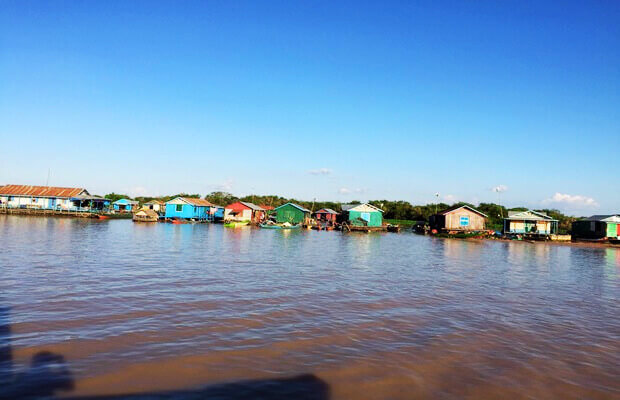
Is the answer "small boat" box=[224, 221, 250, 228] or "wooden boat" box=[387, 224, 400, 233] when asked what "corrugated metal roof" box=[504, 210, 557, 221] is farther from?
"small boat" box=[224, 221, 250, 228]

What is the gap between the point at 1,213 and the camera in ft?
192

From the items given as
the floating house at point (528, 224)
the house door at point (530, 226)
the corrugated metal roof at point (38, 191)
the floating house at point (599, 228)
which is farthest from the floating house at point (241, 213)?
the floating house at point (599, 228)

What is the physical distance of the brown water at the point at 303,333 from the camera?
562 centimetres

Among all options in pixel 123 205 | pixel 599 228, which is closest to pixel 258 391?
pixel 599 228

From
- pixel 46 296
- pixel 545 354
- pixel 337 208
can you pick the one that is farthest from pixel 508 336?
pixel 337 208

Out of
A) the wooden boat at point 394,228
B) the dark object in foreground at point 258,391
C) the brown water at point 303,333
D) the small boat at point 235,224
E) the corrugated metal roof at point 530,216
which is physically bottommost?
the dark object in foreground at point 258,391

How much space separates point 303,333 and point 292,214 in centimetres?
5352

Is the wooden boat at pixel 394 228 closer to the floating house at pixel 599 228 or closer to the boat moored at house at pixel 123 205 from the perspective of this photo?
the floating house at pixel 599 228

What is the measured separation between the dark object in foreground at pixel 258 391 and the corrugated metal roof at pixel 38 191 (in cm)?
6551

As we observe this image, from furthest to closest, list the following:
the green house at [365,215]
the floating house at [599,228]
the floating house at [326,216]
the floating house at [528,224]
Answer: the floating house at [326,216]
the green house at [365,215]
the floating house at [528,224]
the floating house at [599,228]

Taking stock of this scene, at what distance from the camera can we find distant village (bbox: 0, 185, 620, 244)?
4772cm

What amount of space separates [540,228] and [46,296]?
5235 cm

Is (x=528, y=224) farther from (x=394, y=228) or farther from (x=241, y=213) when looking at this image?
(x=241, y=213)

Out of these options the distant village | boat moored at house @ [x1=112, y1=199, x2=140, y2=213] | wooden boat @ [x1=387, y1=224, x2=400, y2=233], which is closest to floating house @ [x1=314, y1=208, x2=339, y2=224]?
the distant village
